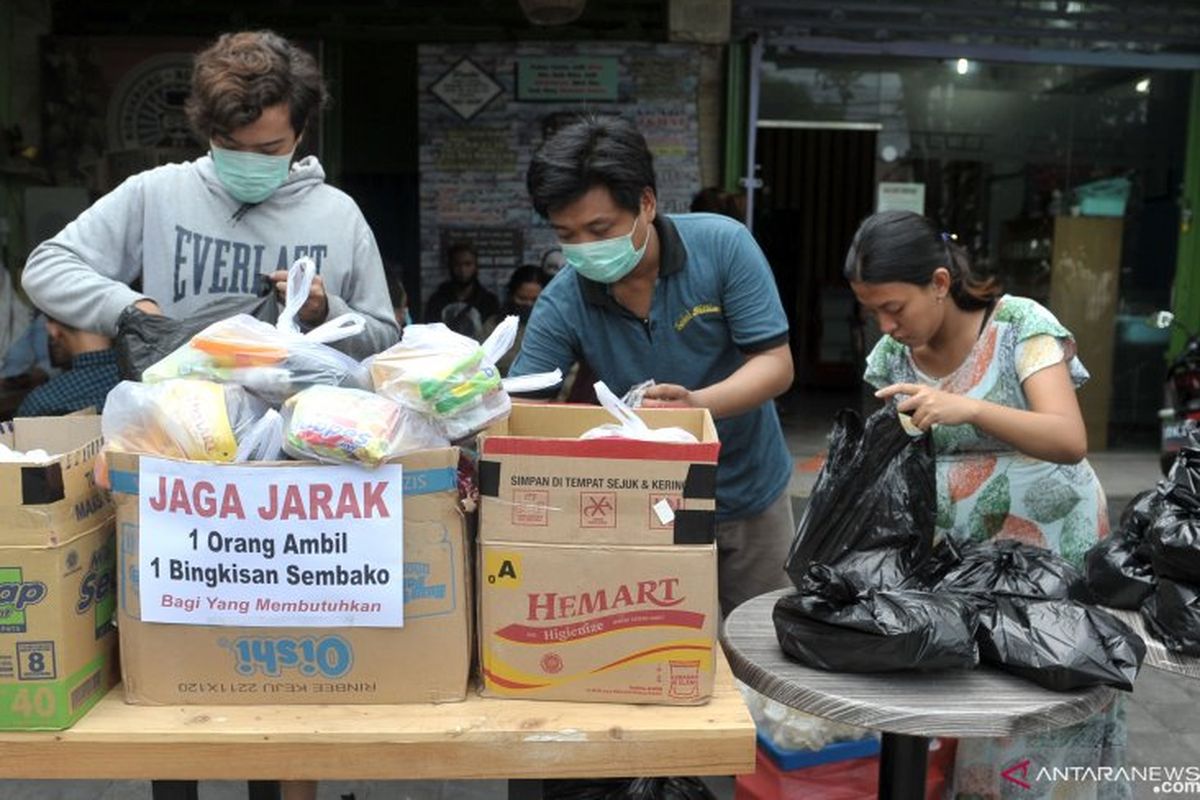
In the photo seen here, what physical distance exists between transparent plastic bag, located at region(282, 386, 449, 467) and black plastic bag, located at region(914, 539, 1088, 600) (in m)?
1.01

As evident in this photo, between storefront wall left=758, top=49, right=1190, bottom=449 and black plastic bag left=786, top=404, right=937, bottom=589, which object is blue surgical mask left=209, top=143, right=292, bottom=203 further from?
storefront wall left=758, top=49, right=1190, bottom=449

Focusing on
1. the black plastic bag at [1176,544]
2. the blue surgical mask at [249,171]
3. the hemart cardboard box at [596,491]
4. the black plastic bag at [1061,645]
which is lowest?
the black plastic bag at [1061,645]

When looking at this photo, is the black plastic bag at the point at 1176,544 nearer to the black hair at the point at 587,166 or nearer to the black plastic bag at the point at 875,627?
the black plastic bag at the point at 875,627

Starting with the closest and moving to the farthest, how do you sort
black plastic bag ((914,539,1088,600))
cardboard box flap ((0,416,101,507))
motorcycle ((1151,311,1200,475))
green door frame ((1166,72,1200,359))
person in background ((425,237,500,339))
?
cardboard box flap ((0,416,101,507)) → black plastic bag ((914,539,1088,600)) → motorcycle ((1151,311,1200,475)) → person in background ((425,237,500,339)) → green door frame ((1166,72,1200,359))

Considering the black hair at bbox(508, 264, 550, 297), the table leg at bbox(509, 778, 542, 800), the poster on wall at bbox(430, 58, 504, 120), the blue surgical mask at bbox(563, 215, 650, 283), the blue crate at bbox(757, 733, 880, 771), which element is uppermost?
the poster on wall at bbox(430, 58, 504, 120)

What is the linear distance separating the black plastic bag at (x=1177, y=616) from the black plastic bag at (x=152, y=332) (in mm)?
1662

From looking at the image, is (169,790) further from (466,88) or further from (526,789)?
(466,88)

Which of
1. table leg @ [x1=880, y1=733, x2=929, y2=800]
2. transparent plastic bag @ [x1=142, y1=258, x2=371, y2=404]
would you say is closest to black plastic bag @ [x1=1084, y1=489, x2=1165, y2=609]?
table leg @ [x1=880, y1=733, x2=929, y2=800]

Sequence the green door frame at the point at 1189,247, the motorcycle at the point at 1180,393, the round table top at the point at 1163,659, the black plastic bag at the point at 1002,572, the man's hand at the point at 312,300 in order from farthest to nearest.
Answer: the green door frame at the point at 1189,247
the motorcycle at the point at 1180,393
the man's hand at the point at 312,300
the black plastic bag at the point at 1002,572
the round table top at the point at 1163,659

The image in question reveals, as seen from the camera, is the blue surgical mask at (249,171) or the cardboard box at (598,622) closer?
the cardboard box at (598,622)

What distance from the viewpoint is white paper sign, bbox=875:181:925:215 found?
667 centimetres

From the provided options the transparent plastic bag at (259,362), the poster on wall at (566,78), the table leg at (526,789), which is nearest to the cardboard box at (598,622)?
the table leg at (526,789)

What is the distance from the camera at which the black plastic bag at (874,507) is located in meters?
1.88

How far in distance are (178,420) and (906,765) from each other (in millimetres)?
1351
